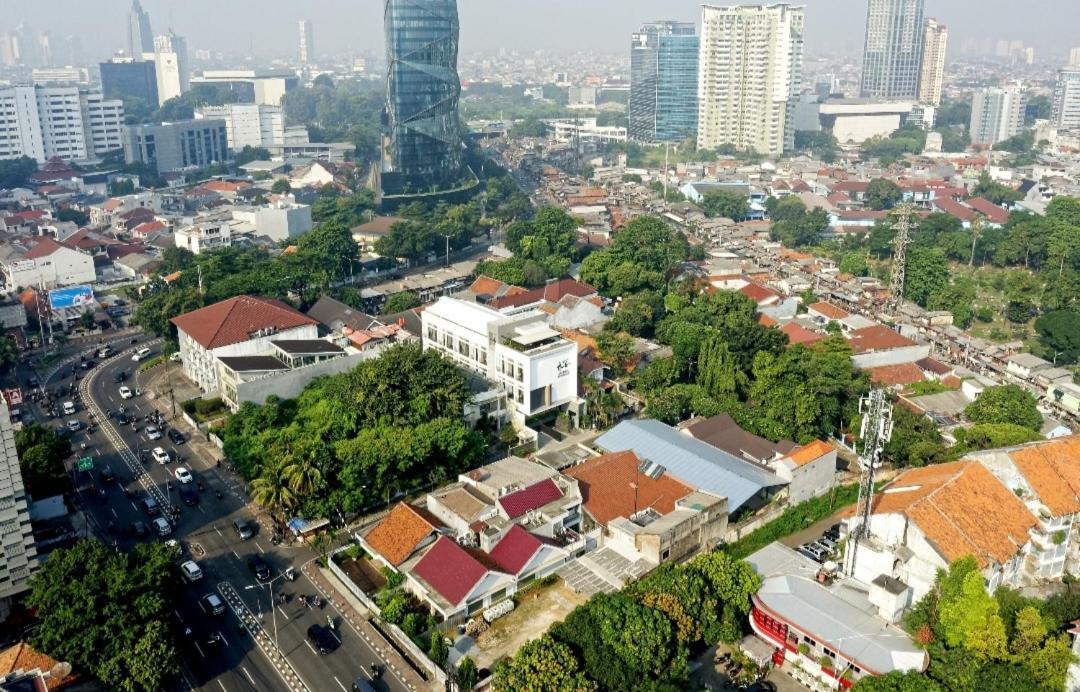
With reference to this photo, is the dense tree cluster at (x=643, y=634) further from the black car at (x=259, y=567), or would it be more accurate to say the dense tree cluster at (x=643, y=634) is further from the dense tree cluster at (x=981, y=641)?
the black car at (x=259, y=567)

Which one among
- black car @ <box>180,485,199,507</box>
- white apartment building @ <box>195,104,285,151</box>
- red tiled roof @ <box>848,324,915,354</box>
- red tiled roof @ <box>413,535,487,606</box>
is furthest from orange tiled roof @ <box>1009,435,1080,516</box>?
white apartment building @ <box>195,104,285,151</box>

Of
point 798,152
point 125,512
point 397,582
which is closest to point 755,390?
point 397,582

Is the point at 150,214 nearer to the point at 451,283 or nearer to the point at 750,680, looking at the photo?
the point at 451,283

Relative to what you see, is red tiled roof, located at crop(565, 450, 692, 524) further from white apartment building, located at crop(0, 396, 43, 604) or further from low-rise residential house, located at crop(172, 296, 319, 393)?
low-rise residential house, located at crop(172, 296, 319, 393)

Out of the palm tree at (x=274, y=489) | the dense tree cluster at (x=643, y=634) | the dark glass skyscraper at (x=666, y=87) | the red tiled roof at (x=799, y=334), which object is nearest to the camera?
Answer: the dense tree cluster at (x=643, y=634)

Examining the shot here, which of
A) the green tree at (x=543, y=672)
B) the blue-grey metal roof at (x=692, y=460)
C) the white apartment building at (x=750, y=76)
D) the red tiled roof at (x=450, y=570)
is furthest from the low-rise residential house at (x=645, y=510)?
the white apartment building at (x=750, y=76)

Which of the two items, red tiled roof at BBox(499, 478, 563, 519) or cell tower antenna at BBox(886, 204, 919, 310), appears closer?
red tiled roof at BBox(499, 478, 563, 519)
